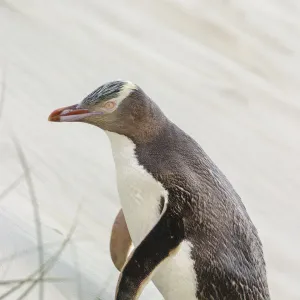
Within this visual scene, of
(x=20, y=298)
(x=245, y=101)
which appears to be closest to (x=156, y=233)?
(x=20, y=298)

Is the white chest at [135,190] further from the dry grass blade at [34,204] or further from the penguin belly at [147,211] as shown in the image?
the dry grass blade at [34,204]

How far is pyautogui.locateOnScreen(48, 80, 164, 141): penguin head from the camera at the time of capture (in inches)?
17.6

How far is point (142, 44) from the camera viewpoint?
907 mm

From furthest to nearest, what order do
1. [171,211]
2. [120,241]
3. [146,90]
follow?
[146,90] → [120,241] → [171,211]

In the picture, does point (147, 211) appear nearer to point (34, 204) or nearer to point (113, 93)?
point (113, 93)

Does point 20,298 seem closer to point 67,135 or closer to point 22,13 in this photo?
point 67,135

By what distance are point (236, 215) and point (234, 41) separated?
53 cm

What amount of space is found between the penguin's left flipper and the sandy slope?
18cm

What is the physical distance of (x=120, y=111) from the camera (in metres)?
0.45

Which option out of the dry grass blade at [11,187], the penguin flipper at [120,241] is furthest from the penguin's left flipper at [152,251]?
the dry grass blade at [11,187]

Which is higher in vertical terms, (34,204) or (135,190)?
(135,190)

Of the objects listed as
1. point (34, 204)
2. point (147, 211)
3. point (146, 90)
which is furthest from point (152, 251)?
point (146, 90)

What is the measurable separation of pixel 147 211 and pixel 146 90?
42 centimetres

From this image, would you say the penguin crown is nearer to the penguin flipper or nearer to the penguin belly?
the penguin belly
